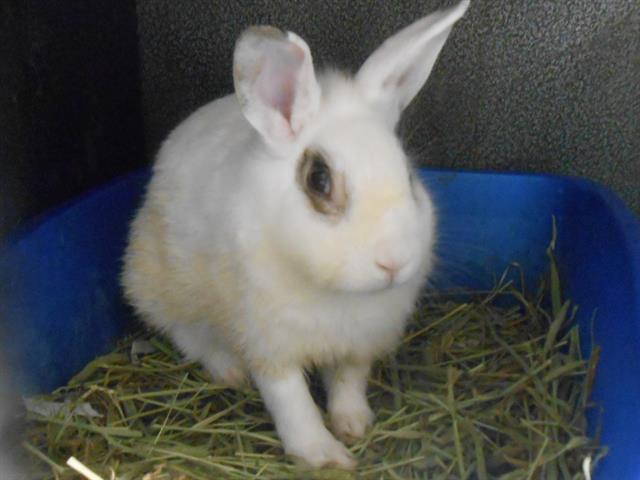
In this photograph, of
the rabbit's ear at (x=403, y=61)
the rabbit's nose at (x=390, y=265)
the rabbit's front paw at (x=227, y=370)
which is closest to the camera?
the rabbit's nose at (x=390, y=265)

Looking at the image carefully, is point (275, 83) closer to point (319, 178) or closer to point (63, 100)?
point (319, 178)

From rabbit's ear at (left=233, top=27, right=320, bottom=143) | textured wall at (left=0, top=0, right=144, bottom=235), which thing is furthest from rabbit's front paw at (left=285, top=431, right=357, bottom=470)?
textured wall at (left=0, top=0, right=144, bottom=235)

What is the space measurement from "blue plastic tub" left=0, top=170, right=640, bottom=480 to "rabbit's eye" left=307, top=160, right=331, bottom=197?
0.62m

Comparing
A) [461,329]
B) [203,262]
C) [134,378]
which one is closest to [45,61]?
[203,262]

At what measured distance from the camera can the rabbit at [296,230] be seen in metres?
1.44

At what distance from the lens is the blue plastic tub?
1653mm

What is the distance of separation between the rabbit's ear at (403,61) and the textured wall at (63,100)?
30.2 inches

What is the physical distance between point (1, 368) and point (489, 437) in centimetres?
99

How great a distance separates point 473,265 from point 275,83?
1002mm

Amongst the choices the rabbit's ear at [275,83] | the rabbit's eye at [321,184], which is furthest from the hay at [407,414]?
the rabbit's ear at [275,83]

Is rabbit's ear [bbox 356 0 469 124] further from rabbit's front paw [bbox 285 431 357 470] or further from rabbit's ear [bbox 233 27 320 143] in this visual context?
rabbit's front paw [bbox 285 431 357 470]

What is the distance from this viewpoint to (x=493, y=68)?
235cm

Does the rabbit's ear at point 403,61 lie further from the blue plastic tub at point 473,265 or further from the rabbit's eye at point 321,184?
the blue plastic tub at point 473,265

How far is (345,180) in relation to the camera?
4.73 ft
